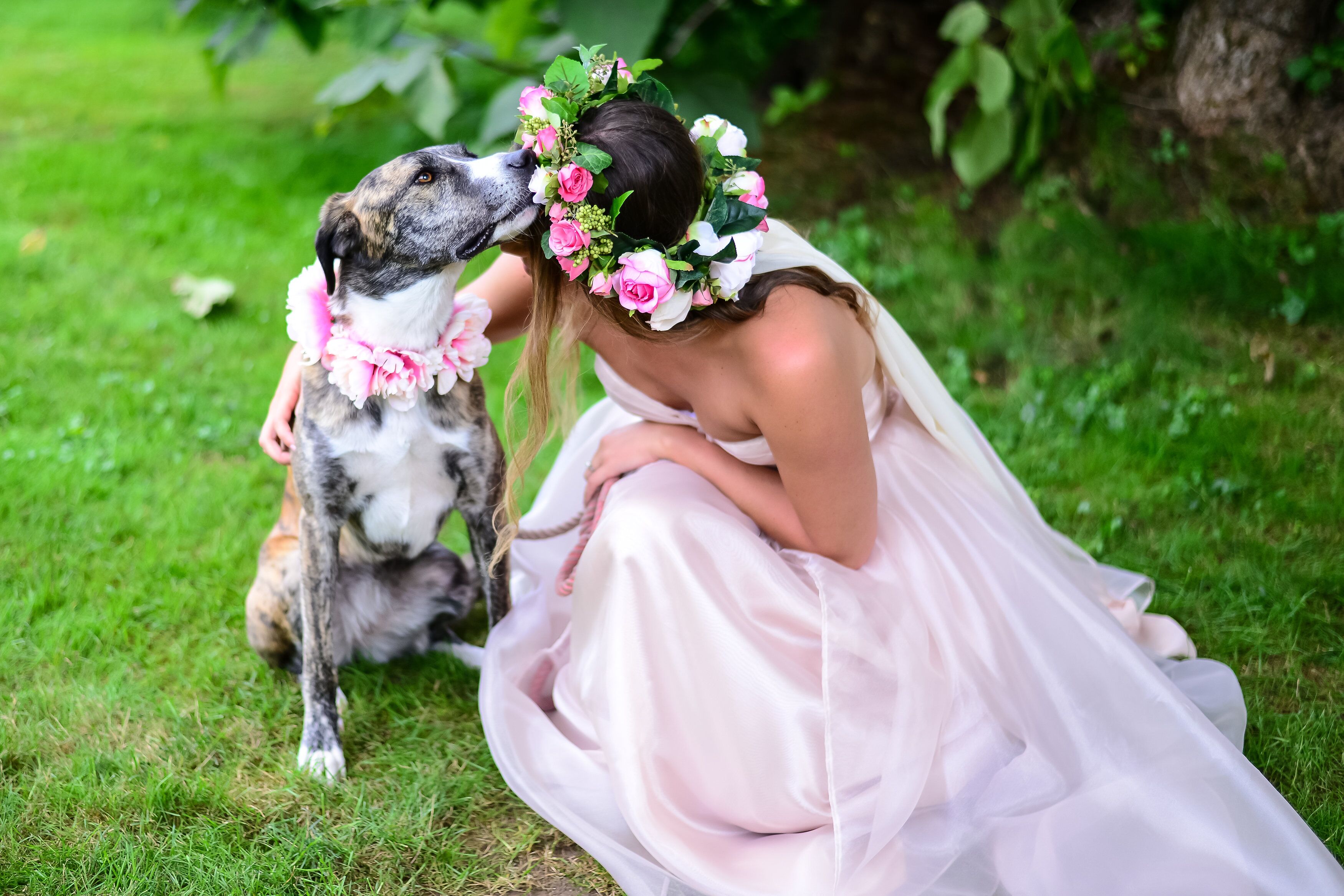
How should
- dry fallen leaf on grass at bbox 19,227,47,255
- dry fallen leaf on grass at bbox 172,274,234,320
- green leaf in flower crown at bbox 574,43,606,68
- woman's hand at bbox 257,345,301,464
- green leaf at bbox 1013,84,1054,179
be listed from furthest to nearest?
1. dry fallen leaf on grass at bbox 19,227,47,255
2. dry fallen leaf on grass at bbox 172,274,234,320
3. green leaf at bbox 1013,84,1054,179
4. woman's hand at bbox 257,345,301,464
5. green leaf in flower crown at bbox 574,43,606,68

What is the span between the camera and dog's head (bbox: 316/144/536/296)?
2309 millimetres

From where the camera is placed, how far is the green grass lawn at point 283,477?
2508mm

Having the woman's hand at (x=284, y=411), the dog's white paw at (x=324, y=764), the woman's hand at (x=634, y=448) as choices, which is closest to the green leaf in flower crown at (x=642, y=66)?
the woman's hand at (x=634, y=448)

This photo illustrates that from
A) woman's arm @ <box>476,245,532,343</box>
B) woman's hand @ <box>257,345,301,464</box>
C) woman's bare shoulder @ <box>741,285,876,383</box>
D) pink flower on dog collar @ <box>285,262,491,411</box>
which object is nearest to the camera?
woman's bare shoulder @ <box>741,285,876,383</box>

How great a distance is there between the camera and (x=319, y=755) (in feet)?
8.74

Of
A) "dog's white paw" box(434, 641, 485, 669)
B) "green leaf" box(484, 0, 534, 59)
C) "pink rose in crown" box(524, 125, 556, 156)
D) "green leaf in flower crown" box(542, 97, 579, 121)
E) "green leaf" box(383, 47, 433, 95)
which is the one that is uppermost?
"green leaf in flower crown" box(542, 97, 579, 121)

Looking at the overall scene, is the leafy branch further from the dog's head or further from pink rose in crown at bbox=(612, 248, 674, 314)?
pink rose in crown at bbox=(612, 248, 674, 314)

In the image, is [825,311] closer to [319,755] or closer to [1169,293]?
[319,755]

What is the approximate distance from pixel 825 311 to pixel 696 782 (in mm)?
1046

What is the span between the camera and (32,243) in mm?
5598

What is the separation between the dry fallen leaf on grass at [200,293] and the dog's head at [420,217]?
9.55 feet

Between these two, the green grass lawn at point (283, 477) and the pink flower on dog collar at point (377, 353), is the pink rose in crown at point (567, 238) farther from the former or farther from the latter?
the green grass lawn at point (283, 477)

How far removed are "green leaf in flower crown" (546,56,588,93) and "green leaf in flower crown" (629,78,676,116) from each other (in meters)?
0.12

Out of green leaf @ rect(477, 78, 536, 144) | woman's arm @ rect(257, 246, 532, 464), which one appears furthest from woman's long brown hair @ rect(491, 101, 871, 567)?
green leaf @ rect(477, 78, 536, 144)
